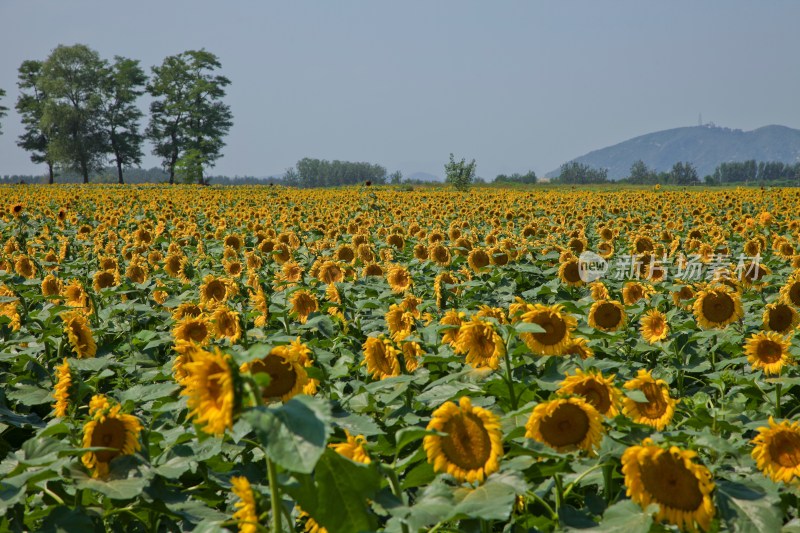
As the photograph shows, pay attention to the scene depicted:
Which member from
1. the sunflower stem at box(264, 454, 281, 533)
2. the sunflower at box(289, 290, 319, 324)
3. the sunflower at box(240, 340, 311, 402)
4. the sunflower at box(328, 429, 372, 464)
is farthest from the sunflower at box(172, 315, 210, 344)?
the sunflower stem at box(264, 454, 281, 533)

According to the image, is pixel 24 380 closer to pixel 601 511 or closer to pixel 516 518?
pixel 516 518

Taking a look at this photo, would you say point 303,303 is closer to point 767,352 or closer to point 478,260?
point 478,260

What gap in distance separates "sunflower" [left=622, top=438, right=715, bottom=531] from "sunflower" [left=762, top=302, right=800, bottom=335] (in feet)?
11.5

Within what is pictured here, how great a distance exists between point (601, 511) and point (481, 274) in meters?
5.52

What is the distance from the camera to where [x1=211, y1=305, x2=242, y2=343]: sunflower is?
4227mm

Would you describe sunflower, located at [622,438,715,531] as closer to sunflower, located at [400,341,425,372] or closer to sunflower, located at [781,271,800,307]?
sunflower, located at [400,341,425,372]

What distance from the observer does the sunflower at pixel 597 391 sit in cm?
247

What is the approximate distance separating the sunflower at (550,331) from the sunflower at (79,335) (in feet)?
9.00

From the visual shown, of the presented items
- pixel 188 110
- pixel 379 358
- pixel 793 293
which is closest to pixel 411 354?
pixel 379 358

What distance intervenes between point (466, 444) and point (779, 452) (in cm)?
133

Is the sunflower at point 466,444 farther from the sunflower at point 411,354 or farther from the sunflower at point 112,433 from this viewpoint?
the sunflower at point 411,354

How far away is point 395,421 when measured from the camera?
2.97m

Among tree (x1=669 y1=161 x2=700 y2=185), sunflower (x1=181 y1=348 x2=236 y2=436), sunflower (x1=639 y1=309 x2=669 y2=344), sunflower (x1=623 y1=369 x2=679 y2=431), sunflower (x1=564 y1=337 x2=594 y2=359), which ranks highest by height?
tree (x1=669 y1=161 x2=700 y2=185)

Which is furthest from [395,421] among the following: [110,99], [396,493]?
[110,99]
